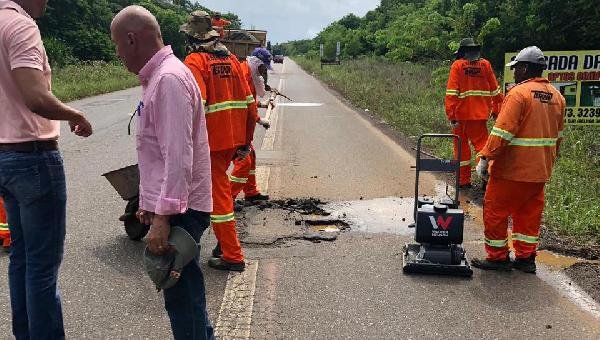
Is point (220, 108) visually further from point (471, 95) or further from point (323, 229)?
point (471, 95)

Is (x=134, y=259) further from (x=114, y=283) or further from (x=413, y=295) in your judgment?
(x=413, y=295)

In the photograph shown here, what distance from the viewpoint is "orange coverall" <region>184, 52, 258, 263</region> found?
167 inches

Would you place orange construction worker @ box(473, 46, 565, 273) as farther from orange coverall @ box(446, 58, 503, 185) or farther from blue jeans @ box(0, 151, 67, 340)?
blue jeans @ box(0, 151, 67, 340)

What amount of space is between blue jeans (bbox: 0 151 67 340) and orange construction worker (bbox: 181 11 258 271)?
→ 1616mm

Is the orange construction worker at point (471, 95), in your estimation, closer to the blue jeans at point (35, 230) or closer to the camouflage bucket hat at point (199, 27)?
the camouflage bucket hat at point (199, 27)

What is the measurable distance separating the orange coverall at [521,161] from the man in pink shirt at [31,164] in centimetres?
321

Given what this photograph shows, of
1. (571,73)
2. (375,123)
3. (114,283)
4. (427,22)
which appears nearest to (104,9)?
(427,22)

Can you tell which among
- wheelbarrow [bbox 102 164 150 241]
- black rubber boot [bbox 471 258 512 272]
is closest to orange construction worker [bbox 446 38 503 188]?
black rubber boot [bbox 471 258 512 272]

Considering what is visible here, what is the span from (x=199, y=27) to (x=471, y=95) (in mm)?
4119

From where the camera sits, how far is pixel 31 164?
2.65 meters

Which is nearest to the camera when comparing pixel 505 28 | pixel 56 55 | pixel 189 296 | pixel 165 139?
pixel 165 139

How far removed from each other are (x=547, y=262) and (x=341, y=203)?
2413 mm

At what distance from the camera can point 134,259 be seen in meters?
4.65

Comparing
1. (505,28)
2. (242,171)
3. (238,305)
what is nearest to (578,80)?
(242,171)
